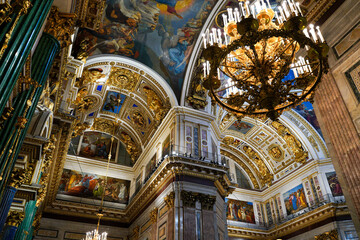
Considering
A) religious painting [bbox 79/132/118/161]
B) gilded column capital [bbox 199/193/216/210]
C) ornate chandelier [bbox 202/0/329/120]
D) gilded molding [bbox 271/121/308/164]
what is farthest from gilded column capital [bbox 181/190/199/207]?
gilded molding [bbox 271/121/308/164]

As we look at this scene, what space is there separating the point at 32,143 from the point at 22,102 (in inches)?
54.3

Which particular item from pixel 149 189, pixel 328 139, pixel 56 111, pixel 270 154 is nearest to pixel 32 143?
pixel 56 111

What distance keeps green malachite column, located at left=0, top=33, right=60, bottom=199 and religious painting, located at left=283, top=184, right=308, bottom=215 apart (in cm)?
1536

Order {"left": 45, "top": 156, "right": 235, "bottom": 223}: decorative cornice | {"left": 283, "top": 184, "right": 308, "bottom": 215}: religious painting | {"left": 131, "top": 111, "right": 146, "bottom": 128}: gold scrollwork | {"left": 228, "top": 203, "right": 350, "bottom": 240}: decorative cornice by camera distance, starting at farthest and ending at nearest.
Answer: {"left": 283, "top": 184, "right": 308, "bottom": 215}: religious painting < {"left": 131, "top": 111, "right": 146, "bottom": 128}: gold scrollwork < {"left": 228, "top": 203, "right": 350, "bottom": 240}: decorative cornice < {"left": 45, "top": 156, "right": 235, "bottom": 223}: decorative cornice

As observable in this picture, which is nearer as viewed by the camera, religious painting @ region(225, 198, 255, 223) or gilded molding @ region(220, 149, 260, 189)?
religious painting @ region(225, 198, 255, 223)

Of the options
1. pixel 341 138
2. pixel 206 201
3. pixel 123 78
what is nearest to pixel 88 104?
pixel 123 78

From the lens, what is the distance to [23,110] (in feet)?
11.9

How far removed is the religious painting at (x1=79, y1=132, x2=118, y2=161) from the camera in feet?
55.9

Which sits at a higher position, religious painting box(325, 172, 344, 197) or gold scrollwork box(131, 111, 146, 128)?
gold scrollwork box(131, 111, 146, 128)

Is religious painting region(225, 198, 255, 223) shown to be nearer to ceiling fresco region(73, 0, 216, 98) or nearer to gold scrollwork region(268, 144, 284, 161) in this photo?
gold scrollwork region(268, 144, 284, 161)

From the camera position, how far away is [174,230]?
30.5 ft

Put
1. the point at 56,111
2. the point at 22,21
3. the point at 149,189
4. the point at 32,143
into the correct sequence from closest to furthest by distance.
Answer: the point at 22,21 → the point at 32,143 → the point at 56,111 → the point at 149,189

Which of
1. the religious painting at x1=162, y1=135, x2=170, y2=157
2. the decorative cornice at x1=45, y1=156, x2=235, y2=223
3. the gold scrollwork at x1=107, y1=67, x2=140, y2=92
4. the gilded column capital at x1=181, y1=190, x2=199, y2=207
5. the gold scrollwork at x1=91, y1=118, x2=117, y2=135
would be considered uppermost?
the gold scrollwork at x1=107, y1=67, x2=140, y2=92

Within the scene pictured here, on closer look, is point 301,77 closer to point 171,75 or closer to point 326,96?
point 326,96
